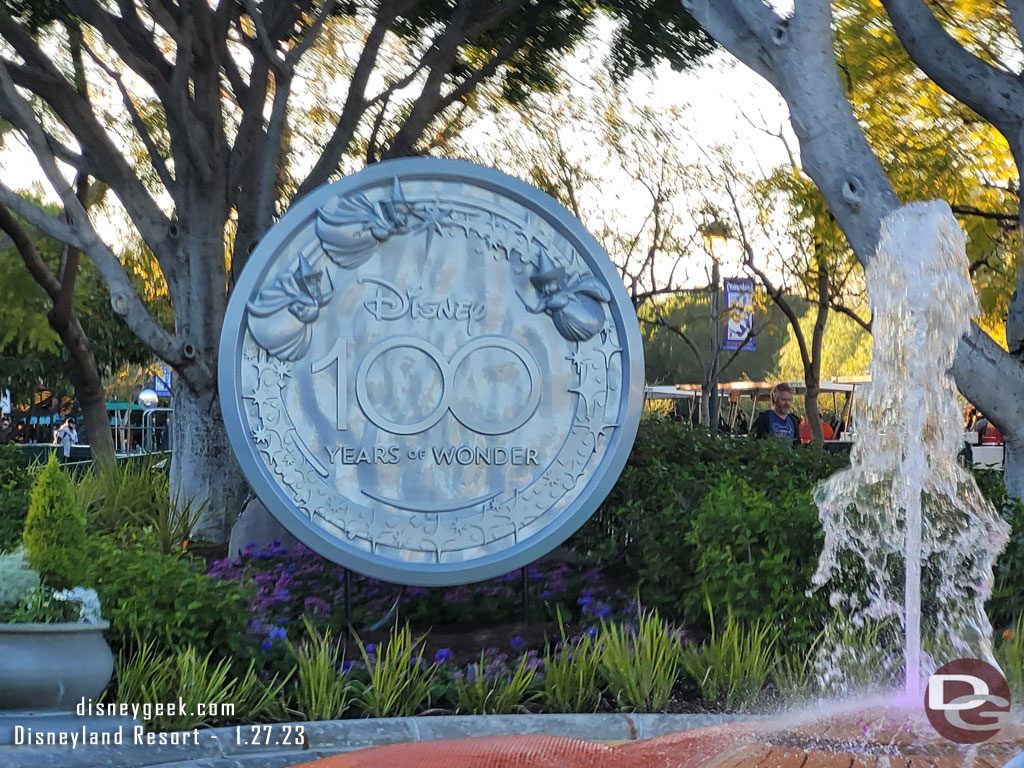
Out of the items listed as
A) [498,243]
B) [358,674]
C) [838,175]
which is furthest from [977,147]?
[358,674]

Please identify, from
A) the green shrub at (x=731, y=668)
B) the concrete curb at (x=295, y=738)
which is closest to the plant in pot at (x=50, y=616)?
the concrete curb at (x=295, y=738)

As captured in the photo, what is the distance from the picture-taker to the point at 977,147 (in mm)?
15188

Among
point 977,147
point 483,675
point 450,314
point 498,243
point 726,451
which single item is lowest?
point 483,675

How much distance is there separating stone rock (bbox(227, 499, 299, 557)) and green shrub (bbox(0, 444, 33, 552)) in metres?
1.57

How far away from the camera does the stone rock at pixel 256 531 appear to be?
8.88 m

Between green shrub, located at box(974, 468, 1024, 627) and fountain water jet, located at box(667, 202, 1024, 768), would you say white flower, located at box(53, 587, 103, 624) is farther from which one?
green shrub, located at box(974, 468, 1024, 627)

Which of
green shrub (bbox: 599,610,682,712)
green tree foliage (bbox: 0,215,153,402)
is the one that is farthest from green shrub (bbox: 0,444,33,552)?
green shrub (bbox: 599,610,682,712)

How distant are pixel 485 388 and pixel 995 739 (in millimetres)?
4384

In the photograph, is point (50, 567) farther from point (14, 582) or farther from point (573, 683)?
point (573, 683)

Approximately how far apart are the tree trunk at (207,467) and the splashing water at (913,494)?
19.0 feet

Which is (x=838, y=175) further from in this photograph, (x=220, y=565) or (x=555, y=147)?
(x=555, y=147)

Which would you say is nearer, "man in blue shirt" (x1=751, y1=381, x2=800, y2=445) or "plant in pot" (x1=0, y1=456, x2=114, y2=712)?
"plant in pot" (x1=0, y1=456, x2=114, y2=712)

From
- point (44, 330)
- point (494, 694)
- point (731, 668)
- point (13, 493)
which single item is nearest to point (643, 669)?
point (731, 668)

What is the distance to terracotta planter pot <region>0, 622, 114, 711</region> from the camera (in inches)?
198
